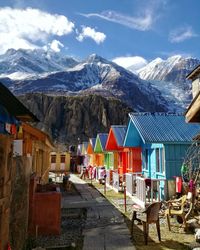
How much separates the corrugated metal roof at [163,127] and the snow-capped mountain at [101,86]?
127822mm

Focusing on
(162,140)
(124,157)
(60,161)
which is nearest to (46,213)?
(162,140)

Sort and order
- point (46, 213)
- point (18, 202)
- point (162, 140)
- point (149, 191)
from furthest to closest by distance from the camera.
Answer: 1. point (162, 140)
2. point (149, 191)
3. point (46, 213)
4. point (18, 202)

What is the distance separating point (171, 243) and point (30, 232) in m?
3.54

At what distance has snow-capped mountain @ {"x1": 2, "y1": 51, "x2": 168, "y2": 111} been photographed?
154375mm

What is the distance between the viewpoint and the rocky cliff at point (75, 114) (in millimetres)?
93000

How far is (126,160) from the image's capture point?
22.5 meters

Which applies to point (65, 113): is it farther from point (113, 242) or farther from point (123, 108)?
point (113, 242)

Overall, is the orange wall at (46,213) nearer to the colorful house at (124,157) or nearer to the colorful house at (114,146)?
the colorful house at (124,157)

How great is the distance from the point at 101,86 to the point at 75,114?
255ft

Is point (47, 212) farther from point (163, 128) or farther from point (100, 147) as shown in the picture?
point (100, 147)

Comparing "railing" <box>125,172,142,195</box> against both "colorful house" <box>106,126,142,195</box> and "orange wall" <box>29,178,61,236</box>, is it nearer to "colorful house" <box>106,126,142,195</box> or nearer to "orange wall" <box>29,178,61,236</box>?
"colorful house" <box>106,126,142,195</box>

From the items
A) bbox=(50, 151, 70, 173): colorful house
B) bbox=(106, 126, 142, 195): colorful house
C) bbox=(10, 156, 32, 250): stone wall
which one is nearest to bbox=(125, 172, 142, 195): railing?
bbox=(106, 126, 142, 195): colorful house

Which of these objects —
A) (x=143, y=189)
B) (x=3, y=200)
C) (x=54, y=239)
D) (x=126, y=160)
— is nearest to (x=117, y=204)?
(x=143, y=189)

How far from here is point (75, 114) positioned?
322 ft
